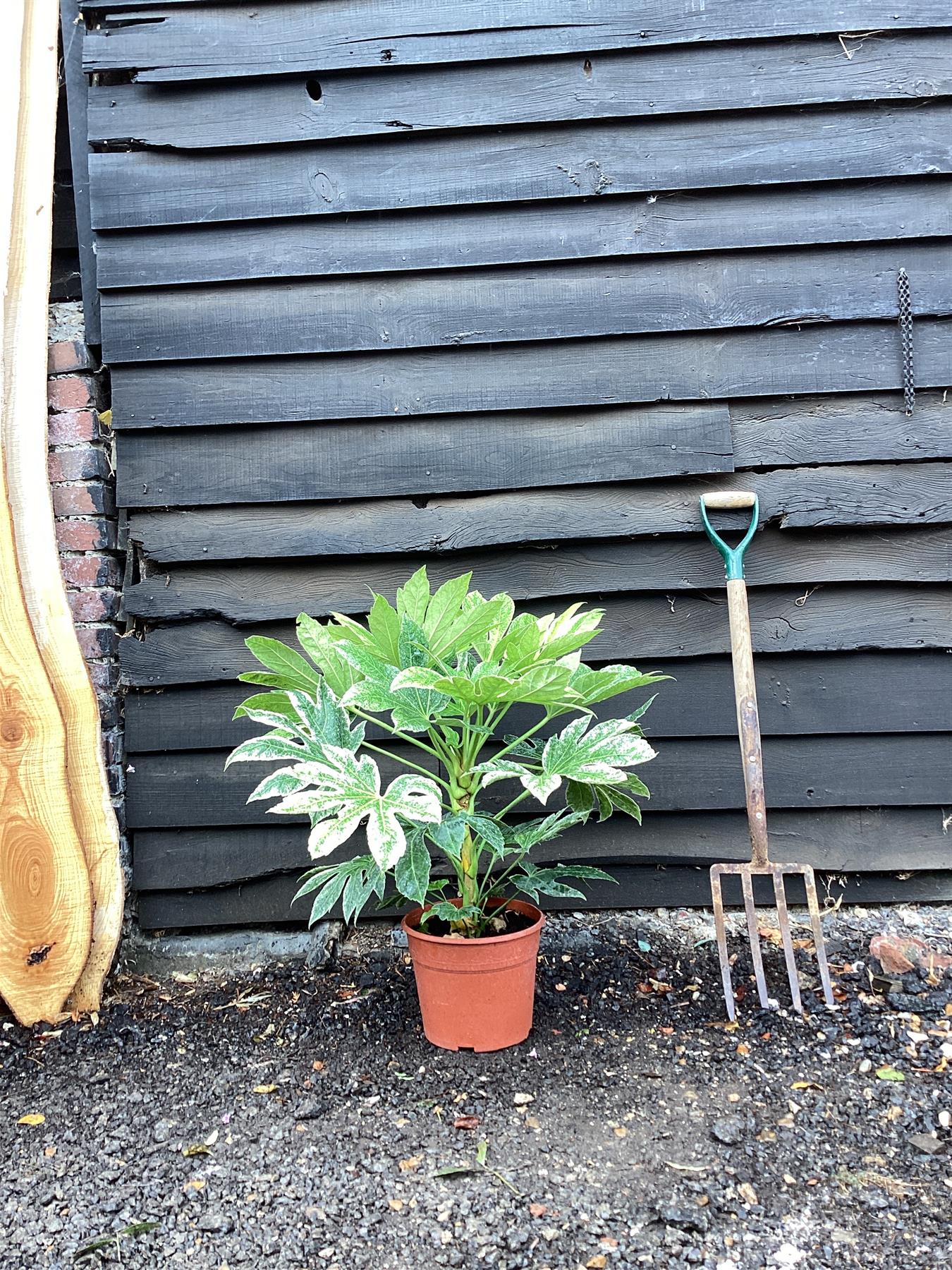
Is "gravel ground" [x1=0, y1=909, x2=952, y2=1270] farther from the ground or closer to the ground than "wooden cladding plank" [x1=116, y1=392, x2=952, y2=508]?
closer to the ground

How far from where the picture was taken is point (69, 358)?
2104mm

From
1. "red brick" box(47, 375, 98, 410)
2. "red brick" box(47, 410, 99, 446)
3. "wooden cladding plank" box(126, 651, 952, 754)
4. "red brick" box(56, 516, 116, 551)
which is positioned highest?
"red brick" box(47, 375, 98, 410)

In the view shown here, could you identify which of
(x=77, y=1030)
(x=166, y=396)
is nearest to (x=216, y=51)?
(x=166, y=396)

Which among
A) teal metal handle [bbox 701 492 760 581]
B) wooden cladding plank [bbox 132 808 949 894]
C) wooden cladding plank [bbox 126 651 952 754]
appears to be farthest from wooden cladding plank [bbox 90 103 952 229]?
wooden cladding plank [bbox 132 808 949 894]

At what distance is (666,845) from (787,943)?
0.39 meters

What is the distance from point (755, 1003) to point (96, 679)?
165cm

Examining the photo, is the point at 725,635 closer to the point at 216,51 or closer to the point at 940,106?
the point at 940,106

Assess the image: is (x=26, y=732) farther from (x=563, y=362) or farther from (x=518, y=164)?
(x=518, y=164)

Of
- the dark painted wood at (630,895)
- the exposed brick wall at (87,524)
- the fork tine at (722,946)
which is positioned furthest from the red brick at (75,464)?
the fork tine at (722,946)

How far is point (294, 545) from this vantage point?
2.04 meters

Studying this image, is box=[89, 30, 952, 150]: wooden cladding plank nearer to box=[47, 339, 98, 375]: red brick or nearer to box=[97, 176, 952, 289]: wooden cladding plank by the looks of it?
box=[97, 176, 952, 289]: wooden cladding plank

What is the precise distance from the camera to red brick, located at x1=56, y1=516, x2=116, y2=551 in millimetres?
2072

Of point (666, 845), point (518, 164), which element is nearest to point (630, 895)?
point (666, 845)

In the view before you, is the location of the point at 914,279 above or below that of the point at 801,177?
below
